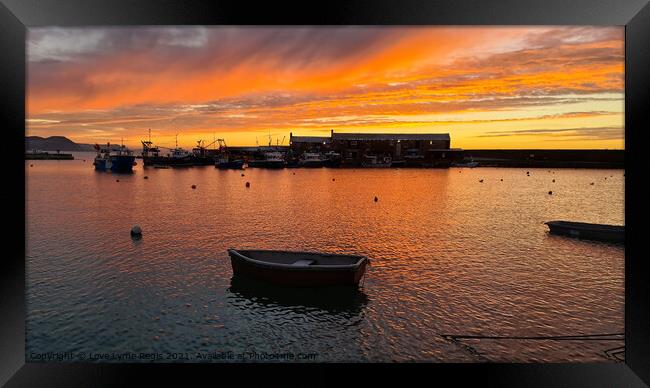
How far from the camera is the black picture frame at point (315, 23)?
17.5 feet

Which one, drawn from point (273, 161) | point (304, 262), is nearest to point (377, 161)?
point (273, 161)

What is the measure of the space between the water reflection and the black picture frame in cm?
577

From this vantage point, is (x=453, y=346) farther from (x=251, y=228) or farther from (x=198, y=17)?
(x=251, y=228)

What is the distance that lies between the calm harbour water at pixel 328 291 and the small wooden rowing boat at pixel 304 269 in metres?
0.34

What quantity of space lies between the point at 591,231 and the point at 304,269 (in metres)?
15.9

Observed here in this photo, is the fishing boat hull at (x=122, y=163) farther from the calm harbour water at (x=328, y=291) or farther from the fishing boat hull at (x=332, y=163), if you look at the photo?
the calm harbour water at (x=328, y=291)

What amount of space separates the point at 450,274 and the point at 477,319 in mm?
4101

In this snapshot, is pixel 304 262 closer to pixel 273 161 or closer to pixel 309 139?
pixel 273 161

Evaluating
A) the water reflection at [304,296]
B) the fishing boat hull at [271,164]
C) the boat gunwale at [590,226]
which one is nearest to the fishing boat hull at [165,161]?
the fishing boat hull at [271,164]

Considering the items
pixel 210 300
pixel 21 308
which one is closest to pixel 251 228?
pixel 210 300

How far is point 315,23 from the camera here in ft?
18.6

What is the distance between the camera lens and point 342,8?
5.46 meters

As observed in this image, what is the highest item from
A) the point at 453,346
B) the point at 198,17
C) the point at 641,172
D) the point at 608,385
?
the point at 198,17

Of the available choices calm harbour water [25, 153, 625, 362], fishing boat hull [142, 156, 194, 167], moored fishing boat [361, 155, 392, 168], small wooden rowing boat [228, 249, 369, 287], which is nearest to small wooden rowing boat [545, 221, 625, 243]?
calm harbour water [25, 153, 625, 362]
